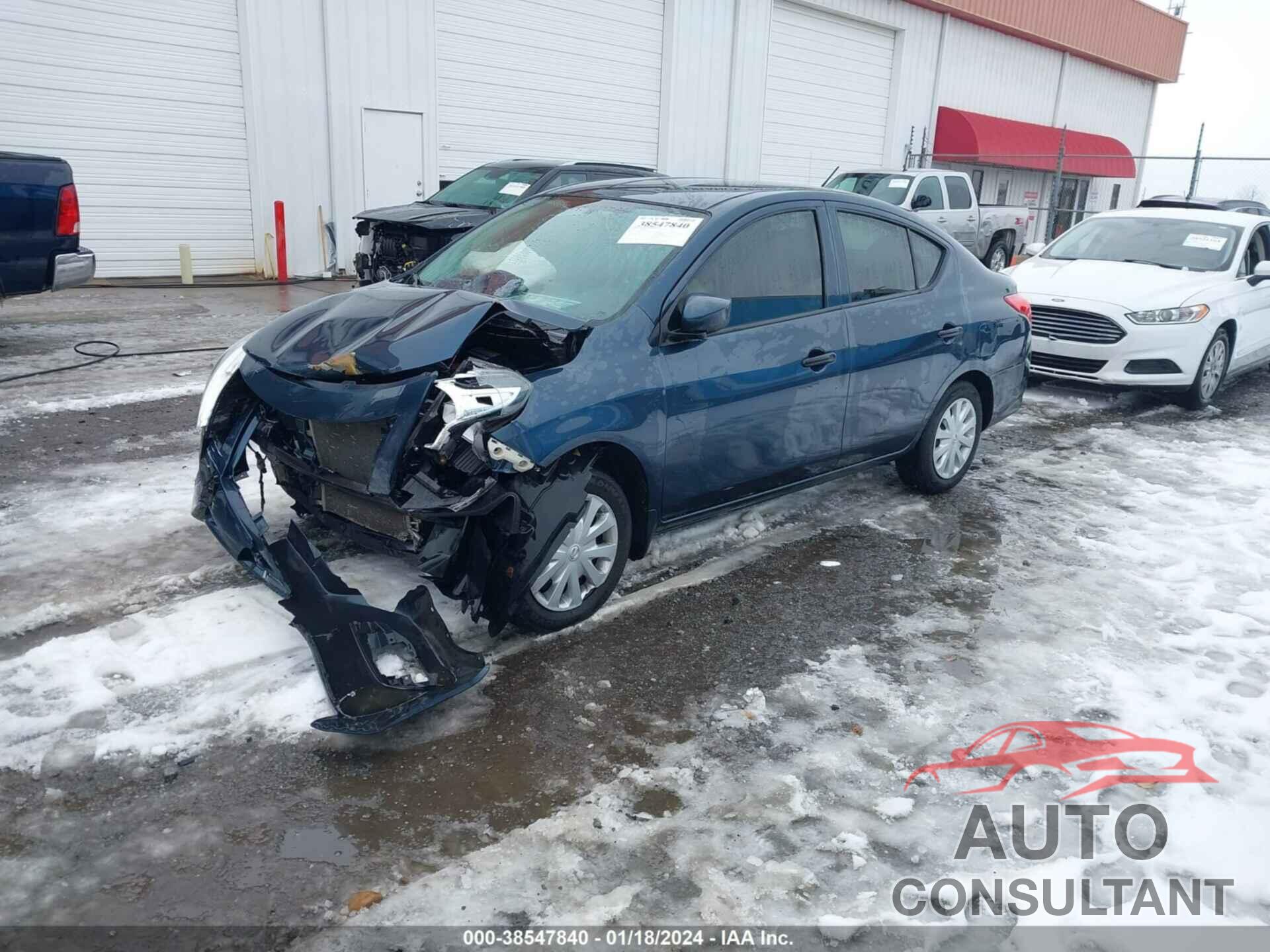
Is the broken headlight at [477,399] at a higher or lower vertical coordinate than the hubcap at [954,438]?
higher

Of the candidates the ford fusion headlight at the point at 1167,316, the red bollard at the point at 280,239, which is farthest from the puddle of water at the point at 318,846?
the red bollard at the point at 280,239

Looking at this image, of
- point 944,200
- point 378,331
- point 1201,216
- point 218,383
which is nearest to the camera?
point 378,331

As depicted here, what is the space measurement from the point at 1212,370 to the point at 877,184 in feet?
26.7

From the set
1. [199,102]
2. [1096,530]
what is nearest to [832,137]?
[199,102]

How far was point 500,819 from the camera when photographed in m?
3.01

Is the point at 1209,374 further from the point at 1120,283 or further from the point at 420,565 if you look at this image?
the point at 420,565

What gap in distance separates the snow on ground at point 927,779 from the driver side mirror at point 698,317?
1.48 meters

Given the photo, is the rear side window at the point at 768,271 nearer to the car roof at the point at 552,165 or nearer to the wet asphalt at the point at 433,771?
the wet asphalt at the point at 433,771

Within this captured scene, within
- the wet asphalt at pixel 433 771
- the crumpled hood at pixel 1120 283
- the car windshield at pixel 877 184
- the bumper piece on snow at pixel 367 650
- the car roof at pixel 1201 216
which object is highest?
the car windshield at pixel 877 184

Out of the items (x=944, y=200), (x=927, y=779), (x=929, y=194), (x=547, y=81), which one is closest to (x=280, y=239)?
(x=547, y=81)

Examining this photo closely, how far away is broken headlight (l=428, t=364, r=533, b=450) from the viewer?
3564mm

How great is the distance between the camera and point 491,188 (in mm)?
11719

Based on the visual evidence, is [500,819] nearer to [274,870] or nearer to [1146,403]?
[274,870]

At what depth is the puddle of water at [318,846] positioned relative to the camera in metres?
2.80
